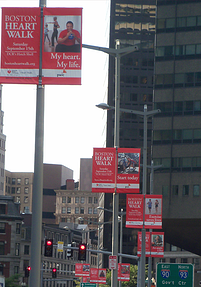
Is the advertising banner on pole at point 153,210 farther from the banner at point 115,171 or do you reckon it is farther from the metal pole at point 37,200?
the metal pole at point 37,200

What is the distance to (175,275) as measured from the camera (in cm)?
2700

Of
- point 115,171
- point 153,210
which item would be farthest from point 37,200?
point 153,210

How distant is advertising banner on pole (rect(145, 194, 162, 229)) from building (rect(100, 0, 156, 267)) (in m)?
109

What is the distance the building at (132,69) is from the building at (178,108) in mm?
88738

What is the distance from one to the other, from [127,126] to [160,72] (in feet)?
298

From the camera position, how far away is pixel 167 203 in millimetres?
58312

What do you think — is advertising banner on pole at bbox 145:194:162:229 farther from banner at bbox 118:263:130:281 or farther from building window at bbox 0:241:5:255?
building window at bbox 0:241:5:255

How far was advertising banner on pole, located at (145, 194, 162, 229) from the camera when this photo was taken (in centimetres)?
3778

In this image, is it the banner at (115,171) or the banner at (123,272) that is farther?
the banner at (123,272)

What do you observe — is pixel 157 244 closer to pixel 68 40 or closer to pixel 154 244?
pixel 154 244

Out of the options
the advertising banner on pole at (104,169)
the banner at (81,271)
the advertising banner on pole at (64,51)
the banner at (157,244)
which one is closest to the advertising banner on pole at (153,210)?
the banner at (157,244)

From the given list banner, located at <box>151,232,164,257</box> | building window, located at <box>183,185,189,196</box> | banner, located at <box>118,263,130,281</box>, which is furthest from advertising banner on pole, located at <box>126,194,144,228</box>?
banner, located at <box>118,263,130,281</box>

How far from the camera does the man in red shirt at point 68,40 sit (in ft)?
51.0

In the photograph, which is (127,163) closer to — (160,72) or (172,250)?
(160,72)
